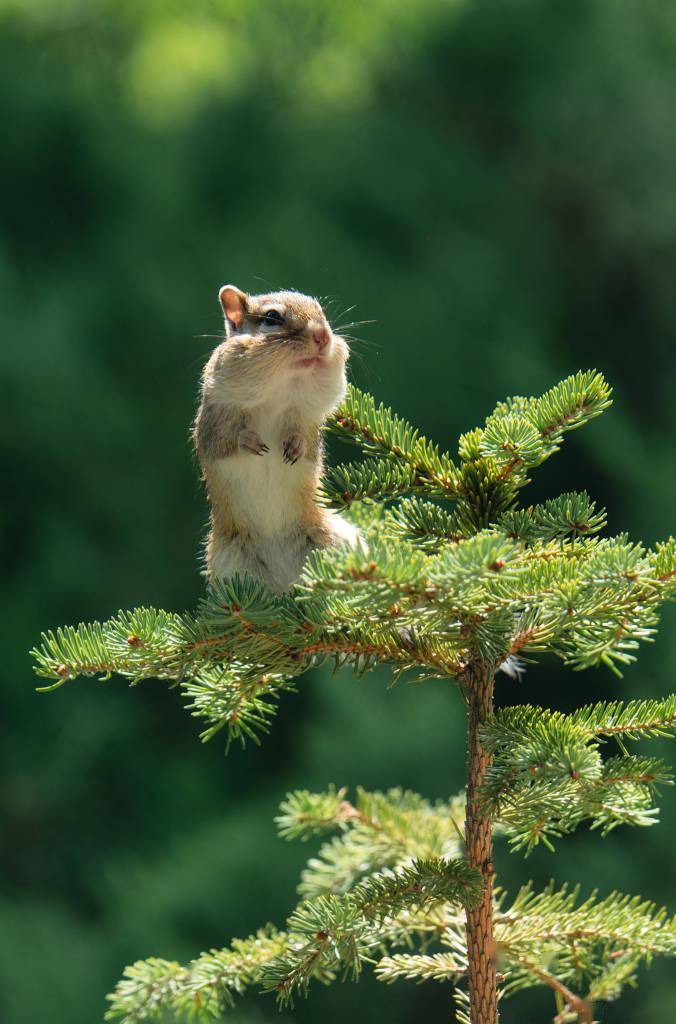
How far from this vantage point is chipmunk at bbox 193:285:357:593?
37.2 inches

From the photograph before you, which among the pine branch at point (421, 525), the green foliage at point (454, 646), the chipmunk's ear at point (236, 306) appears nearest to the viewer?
the green foliage at point (454, 646)

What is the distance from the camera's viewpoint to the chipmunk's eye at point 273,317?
38.4 inches

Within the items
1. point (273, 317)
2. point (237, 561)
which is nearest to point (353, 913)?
point (237, 561)

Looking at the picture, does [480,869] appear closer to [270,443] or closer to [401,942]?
[401,942]

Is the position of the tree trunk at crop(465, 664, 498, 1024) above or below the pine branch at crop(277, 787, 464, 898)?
below

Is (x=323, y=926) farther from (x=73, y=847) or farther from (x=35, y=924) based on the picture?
(x=73, y=847)

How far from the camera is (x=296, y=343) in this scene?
94 cm

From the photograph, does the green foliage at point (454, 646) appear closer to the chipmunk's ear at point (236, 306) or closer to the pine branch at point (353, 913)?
the pine branch at point (353, 913)

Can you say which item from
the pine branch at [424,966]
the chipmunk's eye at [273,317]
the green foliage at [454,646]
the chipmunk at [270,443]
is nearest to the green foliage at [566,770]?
the green foliage at [454,646]

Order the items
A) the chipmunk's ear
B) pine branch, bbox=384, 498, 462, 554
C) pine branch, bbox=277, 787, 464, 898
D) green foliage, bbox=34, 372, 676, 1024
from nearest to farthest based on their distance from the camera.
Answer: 1. green foliage, bbox=34, 372, 676, 1024
2. pine branch, bbox=384, 498, 462, 554
3. pine branch, bbox=277, 787, 464, 898
4. the chipmunk's ear

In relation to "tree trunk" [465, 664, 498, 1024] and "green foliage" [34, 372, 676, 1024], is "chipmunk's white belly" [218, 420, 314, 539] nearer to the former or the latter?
"green foliage" [34, 372, 676, 1024]

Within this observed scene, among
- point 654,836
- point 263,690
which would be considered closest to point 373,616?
point 263,690

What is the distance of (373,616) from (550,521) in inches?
5.7

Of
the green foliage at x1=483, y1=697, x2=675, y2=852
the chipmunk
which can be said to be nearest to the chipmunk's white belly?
the chipmunk
